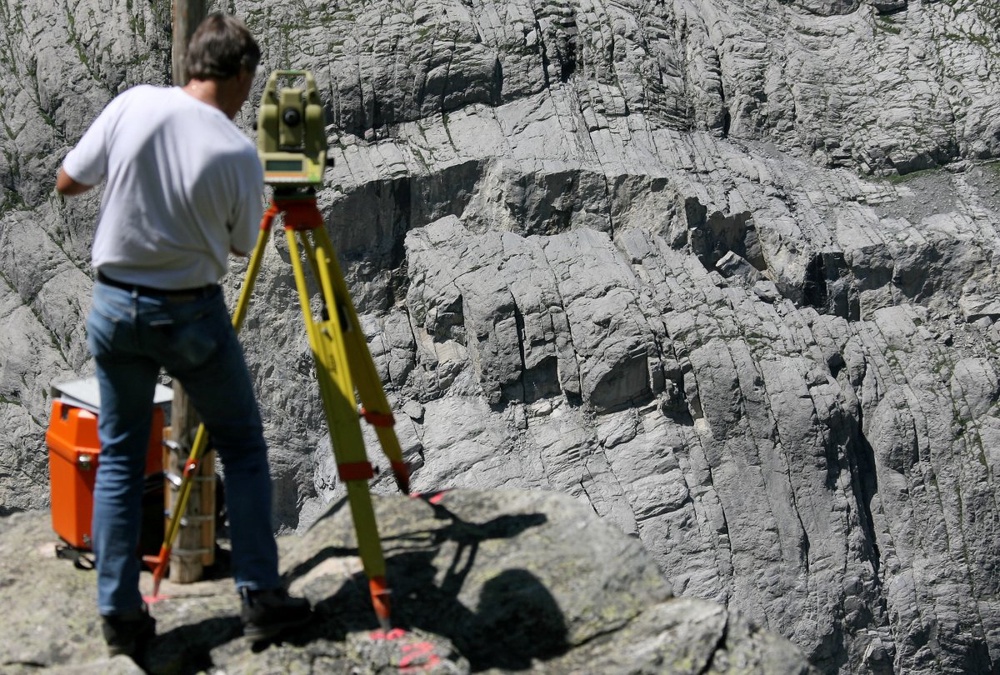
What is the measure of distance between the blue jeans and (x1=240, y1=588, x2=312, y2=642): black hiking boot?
0.04 metres

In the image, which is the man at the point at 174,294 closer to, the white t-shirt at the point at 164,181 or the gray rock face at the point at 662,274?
the white t-shirt at the point at 164,181

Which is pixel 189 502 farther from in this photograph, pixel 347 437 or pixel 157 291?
pixel 157 291

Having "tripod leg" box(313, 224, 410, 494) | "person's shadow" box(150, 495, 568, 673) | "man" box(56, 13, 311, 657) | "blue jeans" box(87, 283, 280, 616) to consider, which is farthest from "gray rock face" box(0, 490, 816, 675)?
"tripod leg" box(313, 224, 410, 494)

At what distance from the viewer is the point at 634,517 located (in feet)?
63.9

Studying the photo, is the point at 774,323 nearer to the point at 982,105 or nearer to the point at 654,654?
the point at 982,105

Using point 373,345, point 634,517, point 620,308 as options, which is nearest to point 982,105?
point 620,308

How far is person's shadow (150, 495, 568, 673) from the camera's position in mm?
4336

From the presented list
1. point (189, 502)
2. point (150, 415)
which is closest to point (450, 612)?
point (189, 502)

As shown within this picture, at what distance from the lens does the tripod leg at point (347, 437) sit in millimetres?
4188

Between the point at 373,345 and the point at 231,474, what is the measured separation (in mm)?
17484

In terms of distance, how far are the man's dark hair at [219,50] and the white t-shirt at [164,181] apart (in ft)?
0.49

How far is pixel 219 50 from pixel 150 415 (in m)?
1.38

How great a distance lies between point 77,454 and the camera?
487 cm

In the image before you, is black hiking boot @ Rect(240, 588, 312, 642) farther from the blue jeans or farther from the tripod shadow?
the tripod shadow
